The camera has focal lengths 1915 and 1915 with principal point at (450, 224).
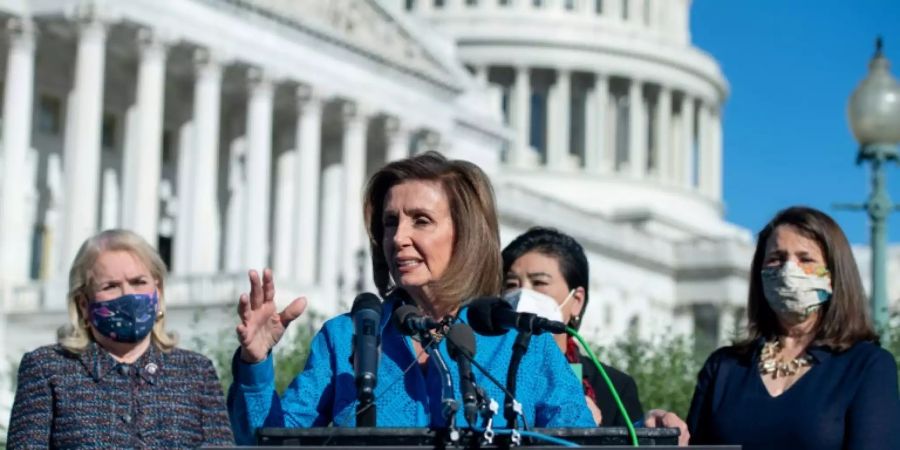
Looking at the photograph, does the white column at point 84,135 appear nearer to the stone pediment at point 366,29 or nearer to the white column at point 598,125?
the stone pediment at point 366,29

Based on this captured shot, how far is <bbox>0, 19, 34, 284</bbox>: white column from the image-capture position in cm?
4650

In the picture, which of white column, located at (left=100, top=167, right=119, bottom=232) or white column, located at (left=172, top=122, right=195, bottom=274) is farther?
white column, located at (left=100, top=167, right=119, bottom=232)

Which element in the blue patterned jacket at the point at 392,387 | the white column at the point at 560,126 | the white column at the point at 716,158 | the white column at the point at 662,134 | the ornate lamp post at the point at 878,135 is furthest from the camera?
the white column at the point at 716,158

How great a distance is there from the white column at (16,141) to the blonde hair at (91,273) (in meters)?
38.6

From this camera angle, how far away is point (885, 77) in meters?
18.8

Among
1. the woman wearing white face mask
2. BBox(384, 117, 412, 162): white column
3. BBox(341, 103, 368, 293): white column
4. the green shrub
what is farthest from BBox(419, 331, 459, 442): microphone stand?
BBox(384, 117, 412, 162): white column

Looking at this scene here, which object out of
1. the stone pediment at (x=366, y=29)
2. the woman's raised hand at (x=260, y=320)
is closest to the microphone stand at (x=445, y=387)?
the woman's raised hand at (x=260, y=320)

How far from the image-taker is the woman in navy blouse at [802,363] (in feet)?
25.5

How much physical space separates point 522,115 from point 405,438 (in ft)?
315

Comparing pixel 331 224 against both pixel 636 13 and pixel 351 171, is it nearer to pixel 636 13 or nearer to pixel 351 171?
pixel 351 171

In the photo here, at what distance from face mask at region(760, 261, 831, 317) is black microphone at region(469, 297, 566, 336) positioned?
1978 mm

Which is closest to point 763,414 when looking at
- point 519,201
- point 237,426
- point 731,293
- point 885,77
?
point 237,426

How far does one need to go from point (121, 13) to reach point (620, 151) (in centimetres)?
6241

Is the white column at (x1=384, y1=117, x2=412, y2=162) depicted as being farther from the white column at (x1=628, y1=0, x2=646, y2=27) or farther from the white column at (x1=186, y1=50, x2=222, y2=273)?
the white column at (x1=628, y1=0, x2=646, y2=27)
